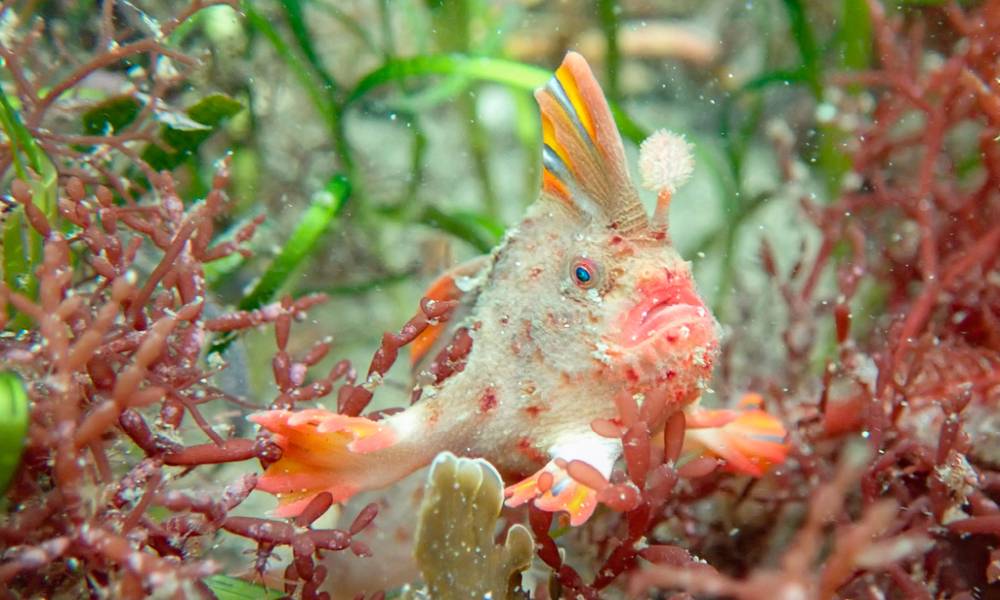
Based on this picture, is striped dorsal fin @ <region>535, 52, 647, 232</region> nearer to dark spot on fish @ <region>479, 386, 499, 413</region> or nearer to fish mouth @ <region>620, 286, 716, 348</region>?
fish mouth @ <region>620, 286, 716, 348</region>

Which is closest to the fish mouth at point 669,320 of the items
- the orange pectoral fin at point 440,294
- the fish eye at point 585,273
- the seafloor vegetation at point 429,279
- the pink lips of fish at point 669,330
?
the pink lips of fish at point 669,330

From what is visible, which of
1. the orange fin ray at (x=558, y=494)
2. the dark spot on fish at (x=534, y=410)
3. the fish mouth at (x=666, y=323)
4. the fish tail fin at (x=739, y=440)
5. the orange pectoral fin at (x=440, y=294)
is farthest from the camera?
the orange pectoral fin at (x=440, y=294)

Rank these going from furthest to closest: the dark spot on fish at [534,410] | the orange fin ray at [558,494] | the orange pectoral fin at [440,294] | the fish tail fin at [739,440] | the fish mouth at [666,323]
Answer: the orange pectoral fin at [440,294], the fish tail fin at [739,440], the dark spot on fish at [534,410], the fish mouth at [666,323], the orange fin ray at [558,494]

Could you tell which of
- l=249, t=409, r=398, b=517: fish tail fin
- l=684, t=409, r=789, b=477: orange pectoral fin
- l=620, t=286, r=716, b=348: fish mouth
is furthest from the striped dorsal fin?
l=249, t=409, r=398, b=517: fish tail fin

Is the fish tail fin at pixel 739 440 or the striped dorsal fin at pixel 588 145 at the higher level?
the striped dorsal fin at pixel 588 145

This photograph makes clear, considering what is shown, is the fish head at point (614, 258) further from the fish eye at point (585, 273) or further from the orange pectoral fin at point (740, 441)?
the orange pectoral fin at point (740, 441)

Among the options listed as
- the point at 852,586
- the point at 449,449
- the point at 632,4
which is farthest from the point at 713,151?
the point at 449,449

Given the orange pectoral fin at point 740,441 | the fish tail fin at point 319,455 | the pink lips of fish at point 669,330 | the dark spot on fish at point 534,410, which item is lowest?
the orange pectoral fin at point 740,441

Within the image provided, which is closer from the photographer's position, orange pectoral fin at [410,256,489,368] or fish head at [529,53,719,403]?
fish head at [529,53,719,403]

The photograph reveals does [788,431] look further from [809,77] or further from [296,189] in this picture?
[296,189]

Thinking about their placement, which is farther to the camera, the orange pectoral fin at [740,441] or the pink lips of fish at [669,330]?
the orange pectoral fin at [740,441]
